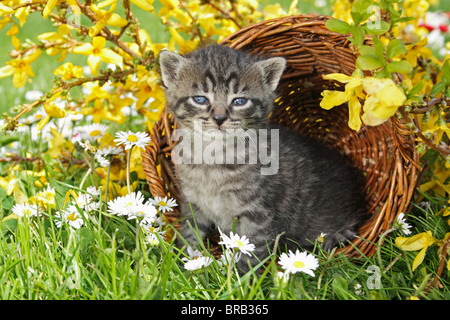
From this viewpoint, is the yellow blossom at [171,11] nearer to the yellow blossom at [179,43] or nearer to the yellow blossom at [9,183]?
the yellow blossom at [179,43]

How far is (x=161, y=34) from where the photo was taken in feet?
16.1

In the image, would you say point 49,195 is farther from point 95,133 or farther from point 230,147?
point 230,147

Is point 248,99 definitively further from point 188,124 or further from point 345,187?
point 345,187

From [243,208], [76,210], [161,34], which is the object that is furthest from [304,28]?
[161,34]

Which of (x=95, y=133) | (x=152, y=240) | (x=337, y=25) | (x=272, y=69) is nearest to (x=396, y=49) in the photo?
(x=337, y=25)

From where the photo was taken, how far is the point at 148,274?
150 cm

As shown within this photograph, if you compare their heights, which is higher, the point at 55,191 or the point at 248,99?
the point at 248,99

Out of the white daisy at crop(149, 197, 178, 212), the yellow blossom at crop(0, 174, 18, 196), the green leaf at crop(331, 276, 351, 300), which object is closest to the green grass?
the green leaf at crop(331, 276, 351, 300)

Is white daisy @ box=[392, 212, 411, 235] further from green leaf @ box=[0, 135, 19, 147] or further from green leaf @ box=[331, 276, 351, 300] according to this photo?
green leaf @ box=[0, 135, 19, 147]

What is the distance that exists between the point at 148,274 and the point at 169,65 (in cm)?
84

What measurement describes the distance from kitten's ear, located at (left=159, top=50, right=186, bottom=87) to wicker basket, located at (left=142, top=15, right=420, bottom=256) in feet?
0.66

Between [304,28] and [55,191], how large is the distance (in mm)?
1263

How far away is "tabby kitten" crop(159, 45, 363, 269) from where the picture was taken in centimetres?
179

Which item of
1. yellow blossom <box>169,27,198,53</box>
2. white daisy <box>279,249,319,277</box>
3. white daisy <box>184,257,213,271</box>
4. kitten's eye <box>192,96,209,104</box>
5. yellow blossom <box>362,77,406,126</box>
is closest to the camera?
yellow blossom <box>362,77,406,126</box>
